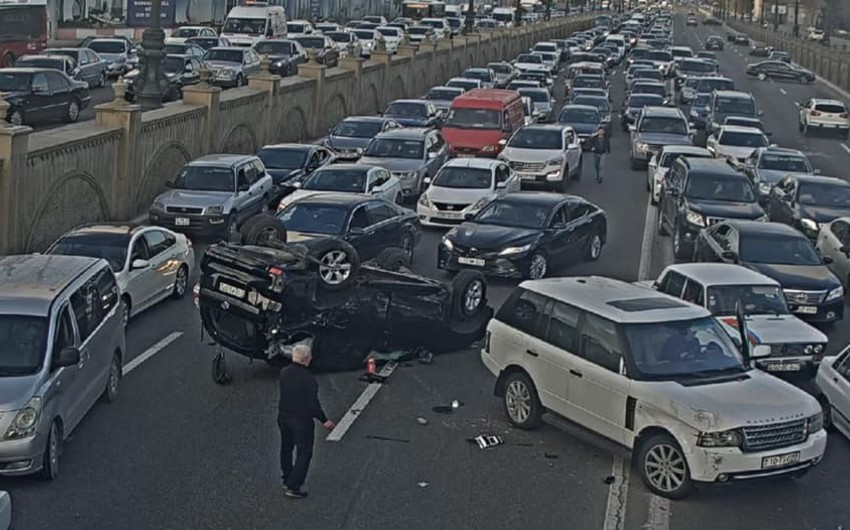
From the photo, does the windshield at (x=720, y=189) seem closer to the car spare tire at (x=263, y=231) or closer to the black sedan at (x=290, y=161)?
the black sedan at (x=290, y=161)

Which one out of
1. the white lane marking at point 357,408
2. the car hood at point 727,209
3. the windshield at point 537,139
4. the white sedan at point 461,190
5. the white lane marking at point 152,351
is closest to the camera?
the white lane marking at point 357,408

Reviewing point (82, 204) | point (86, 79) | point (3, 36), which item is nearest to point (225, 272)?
point (82, 204)

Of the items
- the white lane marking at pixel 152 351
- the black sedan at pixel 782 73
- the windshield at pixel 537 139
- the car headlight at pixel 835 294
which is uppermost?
the black sedan at pixel 782 73

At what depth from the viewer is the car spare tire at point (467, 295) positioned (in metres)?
17.8

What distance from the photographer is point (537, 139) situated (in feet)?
112

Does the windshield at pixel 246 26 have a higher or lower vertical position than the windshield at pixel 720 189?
higher

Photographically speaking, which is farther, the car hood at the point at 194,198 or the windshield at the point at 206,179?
the windshield at the point at 206,179

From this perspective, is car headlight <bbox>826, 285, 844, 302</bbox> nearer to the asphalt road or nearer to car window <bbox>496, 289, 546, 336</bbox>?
the asphalt road

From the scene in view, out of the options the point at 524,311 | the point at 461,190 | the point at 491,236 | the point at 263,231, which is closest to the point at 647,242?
the point at 461,190

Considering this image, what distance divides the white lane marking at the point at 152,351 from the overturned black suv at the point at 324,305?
1.34 metres

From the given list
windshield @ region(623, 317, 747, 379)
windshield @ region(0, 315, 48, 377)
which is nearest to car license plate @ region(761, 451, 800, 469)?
windshield @ region(623, 317, 747, 379)

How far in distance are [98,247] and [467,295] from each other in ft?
17.7

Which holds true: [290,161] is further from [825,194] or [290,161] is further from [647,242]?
[825,194]

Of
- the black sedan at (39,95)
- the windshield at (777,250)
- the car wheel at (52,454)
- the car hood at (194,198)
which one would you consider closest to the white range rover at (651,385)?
the car wheel at (52,454)
